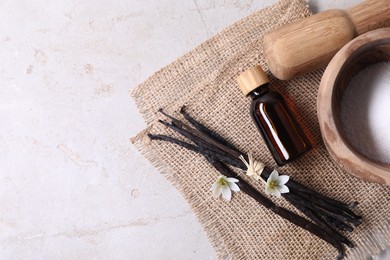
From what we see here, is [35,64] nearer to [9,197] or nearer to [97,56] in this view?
[97,56]

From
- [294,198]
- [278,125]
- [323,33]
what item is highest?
[323,33]

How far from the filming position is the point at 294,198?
3.18 ft

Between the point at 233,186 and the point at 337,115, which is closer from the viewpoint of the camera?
the point at 337,115

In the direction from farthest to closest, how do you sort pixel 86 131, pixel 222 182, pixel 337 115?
pixel 86 131 < pixel 222 182 < pixel 337 115

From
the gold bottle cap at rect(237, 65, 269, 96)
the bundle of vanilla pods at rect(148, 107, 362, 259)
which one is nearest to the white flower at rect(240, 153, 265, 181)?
the bundle of vanilla pods at rect(148, 107, 362, 259)

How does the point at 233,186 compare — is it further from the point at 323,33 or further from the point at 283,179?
the point at 323,33

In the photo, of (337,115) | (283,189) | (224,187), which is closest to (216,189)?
(224,187)

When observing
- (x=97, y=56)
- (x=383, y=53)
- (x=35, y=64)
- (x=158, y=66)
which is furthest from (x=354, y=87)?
(x=35, y=64)

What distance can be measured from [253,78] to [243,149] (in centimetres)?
14

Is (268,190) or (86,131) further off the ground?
(86,131)

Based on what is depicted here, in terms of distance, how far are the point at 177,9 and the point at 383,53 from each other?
394 millimetres

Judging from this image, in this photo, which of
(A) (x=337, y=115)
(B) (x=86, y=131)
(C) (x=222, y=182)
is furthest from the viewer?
(B) (x=86, y=131)

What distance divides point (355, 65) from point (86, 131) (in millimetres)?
517

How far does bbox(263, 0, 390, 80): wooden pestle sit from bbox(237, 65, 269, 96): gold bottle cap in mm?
30
